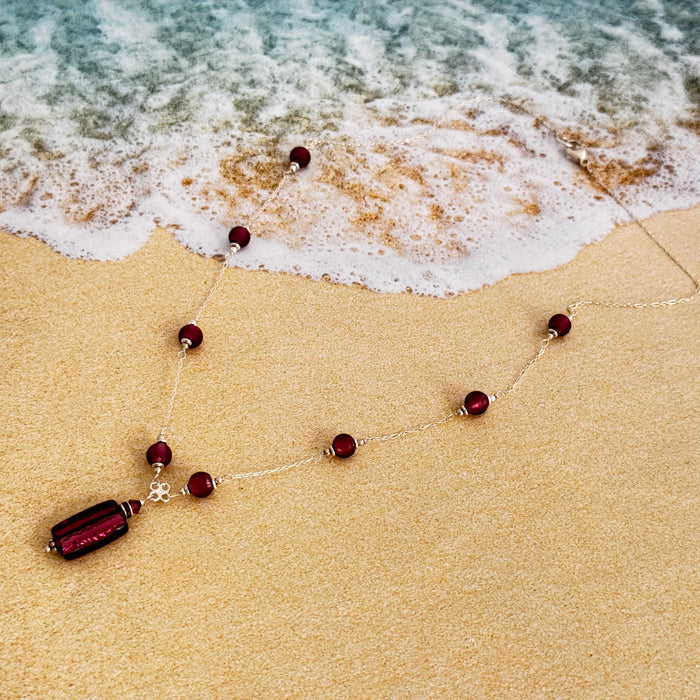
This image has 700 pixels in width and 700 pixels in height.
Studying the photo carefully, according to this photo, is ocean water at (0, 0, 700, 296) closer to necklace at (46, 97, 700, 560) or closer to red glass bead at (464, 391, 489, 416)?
necklace at (46, 97, 700, 560)

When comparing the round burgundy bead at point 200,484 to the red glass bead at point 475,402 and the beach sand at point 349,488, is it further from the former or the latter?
the red glass bead at point 475,402

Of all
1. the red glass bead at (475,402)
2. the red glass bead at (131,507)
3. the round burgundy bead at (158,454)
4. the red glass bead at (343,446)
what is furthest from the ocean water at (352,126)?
the red glass bead at (131,507)

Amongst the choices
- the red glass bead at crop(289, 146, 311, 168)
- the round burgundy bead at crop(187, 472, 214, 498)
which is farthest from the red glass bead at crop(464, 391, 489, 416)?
the red glass bead at crop(289, 146, 311, 168)

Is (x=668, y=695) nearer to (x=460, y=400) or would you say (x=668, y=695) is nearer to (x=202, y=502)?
(x=460, y=400)

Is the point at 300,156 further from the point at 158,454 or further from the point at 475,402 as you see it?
the point at 158,454

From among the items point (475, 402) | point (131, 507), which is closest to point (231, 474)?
point (131, 507)

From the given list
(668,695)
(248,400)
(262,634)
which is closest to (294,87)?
(248,400)

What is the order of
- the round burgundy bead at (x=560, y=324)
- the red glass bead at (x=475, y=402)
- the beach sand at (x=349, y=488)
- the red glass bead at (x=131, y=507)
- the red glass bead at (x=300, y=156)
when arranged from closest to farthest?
1. the beach sand at (x=349, y=488)
2. the red glass bead at (x=131, y=507)
3. the red glass bead at (x=475, y=402)
4. the round burgundy bead at (x=560, y=324)
5. the red glass bead at (x=300, y=156)
